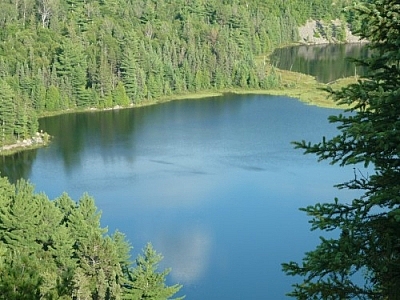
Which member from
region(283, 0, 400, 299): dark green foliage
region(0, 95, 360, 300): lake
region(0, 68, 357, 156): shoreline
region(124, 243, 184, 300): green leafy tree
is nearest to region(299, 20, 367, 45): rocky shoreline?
region(0, 68, 357, 156): shoreline

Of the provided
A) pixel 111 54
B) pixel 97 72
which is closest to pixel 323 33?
pixel 111 54

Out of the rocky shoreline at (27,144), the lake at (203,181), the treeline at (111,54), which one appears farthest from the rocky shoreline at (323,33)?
the rocky shoreline at (27,144)

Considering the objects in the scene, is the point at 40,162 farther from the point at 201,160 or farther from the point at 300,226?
the point at 300,226

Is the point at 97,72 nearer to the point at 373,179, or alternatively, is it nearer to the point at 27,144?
the point at 27,144

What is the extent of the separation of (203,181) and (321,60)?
61.9 meters

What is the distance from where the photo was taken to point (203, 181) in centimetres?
3806

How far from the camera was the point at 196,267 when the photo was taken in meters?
26.5

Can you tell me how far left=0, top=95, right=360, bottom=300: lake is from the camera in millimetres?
27125

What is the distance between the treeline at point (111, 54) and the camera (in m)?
60.7

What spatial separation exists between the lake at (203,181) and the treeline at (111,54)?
3.98m

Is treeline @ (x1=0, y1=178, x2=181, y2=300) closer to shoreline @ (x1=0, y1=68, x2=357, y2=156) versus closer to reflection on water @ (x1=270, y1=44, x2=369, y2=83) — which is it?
shoreline @ (x1=0, y1=68, x2=357, y2=156)

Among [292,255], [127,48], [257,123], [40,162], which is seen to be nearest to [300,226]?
[292,255]

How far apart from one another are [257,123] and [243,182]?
17655 millimetres

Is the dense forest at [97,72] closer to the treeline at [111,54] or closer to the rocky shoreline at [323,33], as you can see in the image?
the treeline at [111,54]
